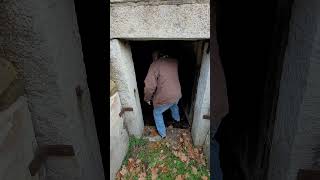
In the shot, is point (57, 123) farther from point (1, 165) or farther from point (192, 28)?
point (192, 28)

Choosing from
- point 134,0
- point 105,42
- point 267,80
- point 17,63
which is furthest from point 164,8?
point 17,63

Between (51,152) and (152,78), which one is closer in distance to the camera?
(51,152)

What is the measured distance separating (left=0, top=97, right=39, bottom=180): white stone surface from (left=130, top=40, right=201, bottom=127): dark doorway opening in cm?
582

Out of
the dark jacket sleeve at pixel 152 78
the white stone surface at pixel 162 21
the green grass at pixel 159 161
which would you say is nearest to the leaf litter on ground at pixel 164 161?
the green grass at pixel 159 161

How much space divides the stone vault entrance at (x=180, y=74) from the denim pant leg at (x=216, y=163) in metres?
3.38

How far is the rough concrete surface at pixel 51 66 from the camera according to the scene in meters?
1.12

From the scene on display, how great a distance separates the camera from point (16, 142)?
1208mm

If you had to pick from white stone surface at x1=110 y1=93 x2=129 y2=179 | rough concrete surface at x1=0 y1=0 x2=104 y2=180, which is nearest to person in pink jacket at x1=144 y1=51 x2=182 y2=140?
white stone surface at x1=110 y1=93 x2=129 y2=179

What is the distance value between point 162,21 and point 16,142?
3970mm

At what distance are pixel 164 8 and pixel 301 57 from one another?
12.6ft

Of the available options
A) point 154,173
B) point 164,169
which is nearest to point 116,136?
point 154,173

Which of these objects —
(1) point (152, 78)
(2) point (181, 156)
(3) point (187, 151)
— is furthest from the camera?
(3) point (187, 151)

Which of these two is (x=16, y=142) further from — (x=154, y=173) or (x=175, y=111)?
(x=175, y=111)

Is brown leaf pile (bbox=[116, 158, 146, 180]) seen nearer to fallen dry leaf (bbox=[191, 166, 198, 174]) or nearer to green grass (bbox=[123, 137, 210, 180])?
green grass (bbox=[123, 137, 210, 180])
